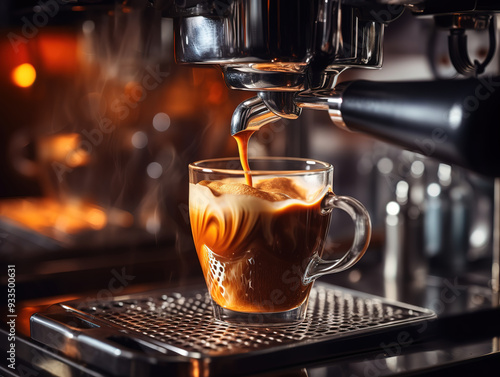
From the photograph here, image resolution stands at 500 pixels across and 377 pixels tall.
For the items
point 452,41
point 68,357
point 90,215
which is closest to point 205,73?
point 90,215

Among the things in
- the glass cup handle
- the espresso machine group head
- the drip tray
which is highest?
the espresso machine group head

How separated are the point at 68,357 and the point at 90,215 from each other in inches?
19.9

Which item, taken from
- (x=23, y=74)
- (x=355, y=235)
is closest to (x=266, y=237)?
(x=355, y=235)

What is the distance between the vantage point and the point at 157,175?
39.8 inches

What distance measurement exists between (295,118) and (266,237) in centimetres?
10

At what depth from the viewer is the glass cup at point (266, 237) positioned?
1.90 feet

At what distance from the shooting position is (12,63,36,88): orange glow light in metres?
1.04

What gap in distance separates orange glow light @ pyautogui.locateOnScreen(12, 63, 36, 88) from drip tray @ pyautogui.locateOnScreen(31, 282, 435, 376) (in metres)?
0.50

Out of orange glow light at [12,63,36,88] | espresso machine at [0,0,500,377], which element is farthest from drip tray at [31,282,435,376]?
orange glow light at [12,63,36,88]

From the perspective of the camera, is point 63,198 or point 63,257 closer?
point 63,257

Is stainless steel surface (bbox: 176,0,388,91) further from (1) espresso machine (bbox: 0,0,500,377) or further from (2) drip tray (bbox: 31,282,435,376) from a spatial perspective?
(2) drip tray (bbox: 31,282,435,376)

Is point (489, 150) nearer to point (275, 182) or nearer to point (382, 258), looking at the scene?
point (275, 182)

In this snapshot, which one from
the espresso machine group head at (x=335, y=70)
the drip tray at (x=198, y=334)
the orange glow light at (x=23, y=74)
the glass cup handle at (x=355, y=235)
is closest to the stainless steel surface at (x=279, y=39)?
the espresso machine group head at (x=335, y=70)

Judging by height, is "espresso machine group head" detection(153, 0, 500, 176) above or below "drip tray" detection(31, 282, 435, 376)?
above
